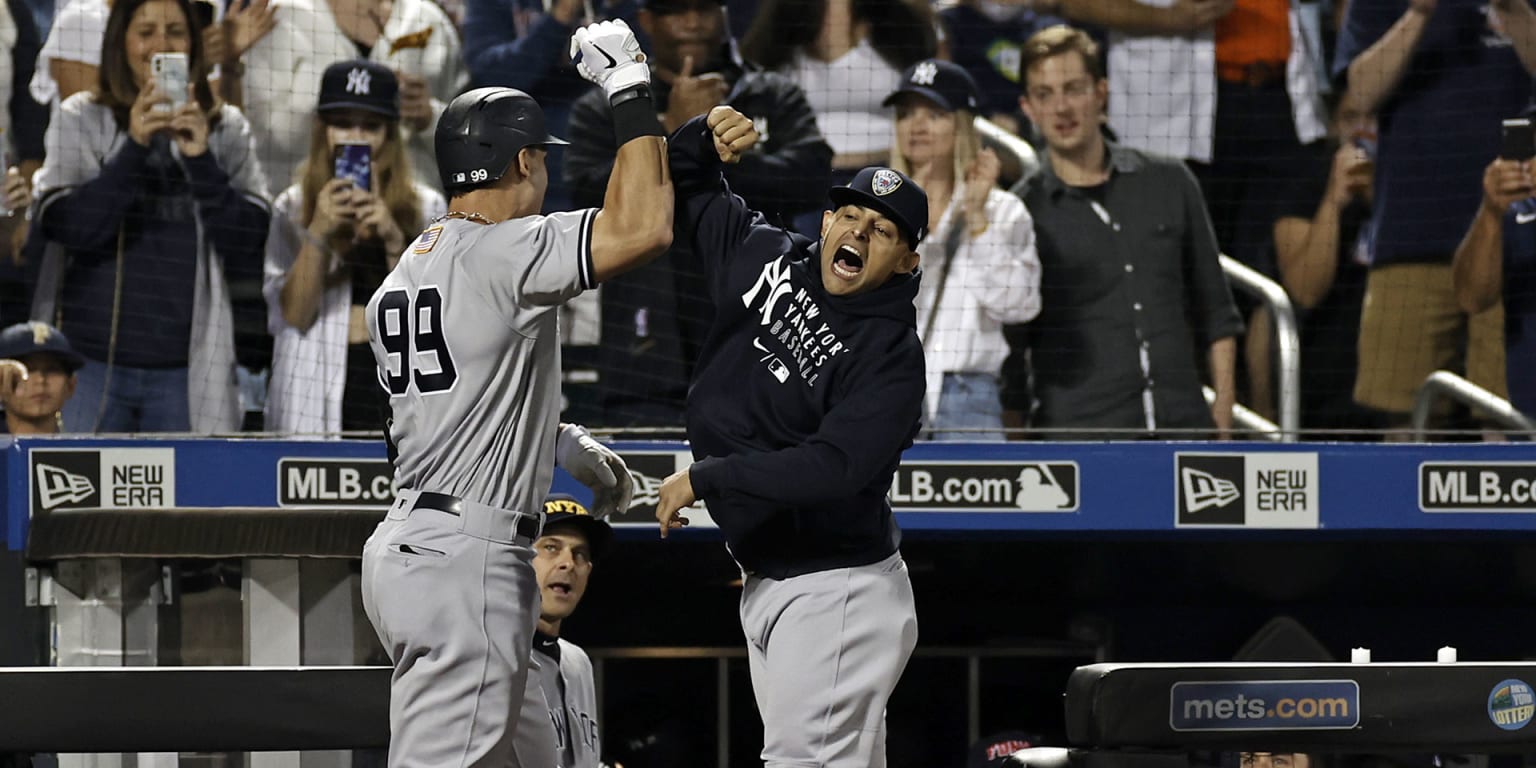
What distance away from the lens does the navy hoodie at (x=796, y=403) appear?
9.36 feet

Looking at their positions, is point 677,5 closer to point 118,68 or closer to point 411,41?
point 411,41

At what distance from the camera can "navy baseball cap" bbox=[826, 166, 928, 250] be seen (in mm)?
2885

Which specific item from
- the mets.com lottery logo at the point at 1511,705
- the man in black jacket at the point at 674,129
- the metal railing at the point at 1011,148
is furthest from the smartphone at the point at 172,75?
the mets.com lottery logo at the point at 1511,705

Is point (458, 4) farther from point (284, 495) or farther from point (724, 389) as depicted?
point (724, 389)

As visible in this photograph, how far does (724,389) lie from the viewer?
3.04 metres

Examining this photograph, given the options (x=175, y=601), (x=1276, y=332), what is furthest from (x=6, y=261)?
(x=1276, y=332)

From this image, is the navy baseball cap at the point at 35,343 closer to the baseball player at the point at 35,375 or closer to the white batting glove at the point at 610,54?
the baseball player at the point at 35,375

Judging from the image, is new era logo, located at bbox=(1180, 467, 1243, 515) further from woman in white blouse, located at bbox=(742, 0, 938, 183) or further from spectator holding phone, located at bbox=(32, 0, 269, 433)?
spectator holding phone, located at bbox=(32, 0, 269, 433)

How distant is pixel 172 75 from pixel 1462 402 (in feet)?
14.0

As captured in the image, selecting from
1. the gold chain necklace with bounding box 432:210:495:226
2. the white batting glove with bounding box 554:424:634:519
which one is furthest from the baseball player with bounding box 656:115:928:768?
the gold chain necklace with bounding box 432:210:495:226

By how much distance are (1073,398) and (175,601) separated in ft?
9.14

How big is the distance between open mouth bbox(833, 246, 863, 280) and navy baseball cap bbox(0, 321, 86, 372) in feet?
11.4

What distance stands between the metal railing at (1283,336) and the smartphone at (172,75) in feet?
11.1

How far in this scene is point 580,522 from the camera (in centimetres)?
421
